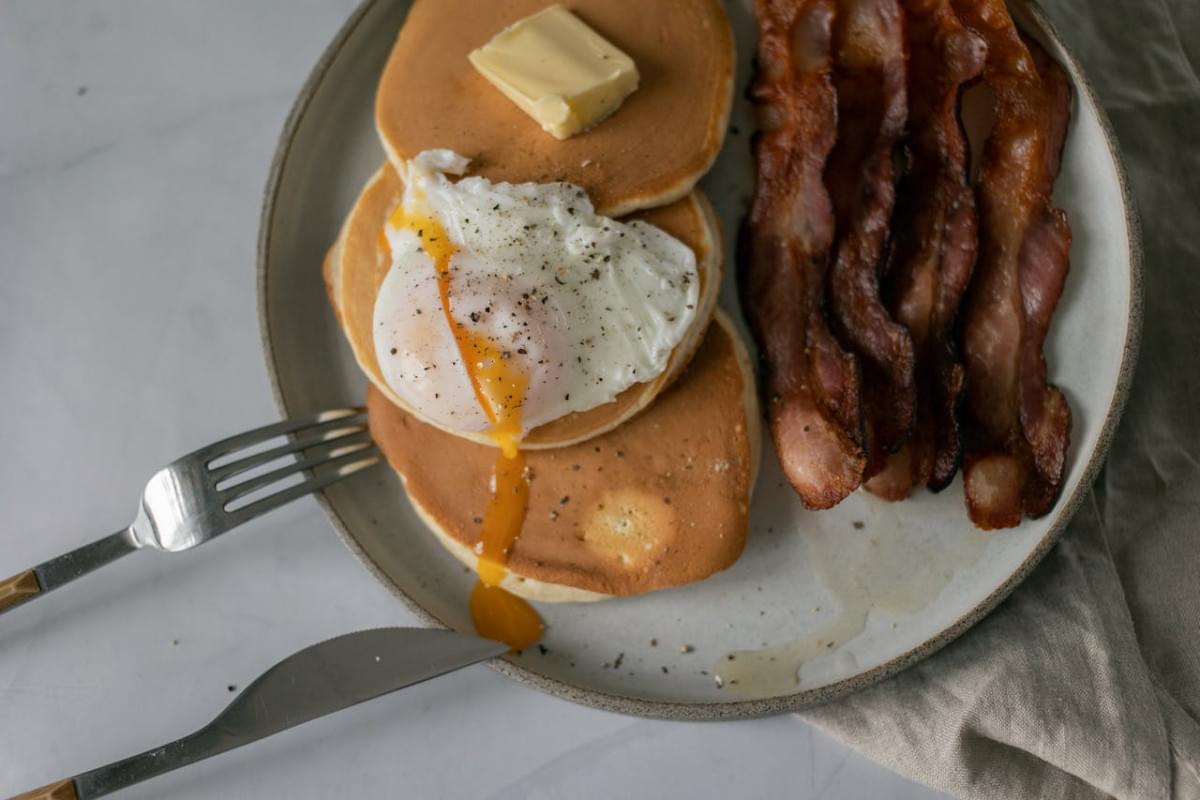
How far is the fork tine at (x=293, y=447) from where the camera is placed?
224cm

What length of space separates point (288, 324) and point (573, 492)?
2.63 ft

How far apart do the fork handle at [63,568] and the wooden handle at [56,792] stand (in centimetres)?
40

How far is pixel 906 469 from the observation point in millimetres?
2311

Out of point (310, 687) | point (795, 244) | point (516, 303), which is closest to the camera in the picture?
point (516, 303)

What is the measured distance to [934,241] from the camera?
2303mm

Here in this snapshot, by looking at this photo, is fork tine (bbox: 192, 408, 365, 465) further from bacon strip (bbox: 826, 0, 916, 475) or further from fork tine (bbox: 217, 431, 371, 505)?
bacon strip (bbox: 826, 0, 916, 475)

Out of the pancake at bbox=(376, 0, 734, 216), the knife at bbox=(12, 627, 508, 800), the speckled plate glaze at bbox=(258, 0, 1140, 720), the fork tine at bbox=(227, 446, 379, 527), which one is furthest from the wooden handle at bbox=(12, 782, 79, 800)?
the pancake at bbox=(376, 0, 734, 216)

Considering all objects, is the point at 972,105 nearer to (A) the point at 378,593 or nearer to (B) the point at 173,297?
(A) the point at 378,593

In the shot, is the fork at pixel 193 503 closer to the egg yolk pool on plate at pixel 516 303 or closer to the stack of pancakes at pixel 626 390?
the stack of pancakes at pixel 626 390

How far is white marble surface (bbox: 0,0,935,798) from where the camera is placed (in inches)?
97.0

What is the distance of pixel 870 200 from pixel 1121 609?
3.50 ft

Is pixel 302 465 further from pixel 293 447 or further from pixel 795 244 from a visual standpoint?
pixel 795 244

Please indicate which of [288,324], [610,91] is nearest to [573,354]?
[610,91]

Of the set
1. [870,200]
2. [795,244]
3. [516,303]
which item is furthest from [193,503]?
[870,200]
